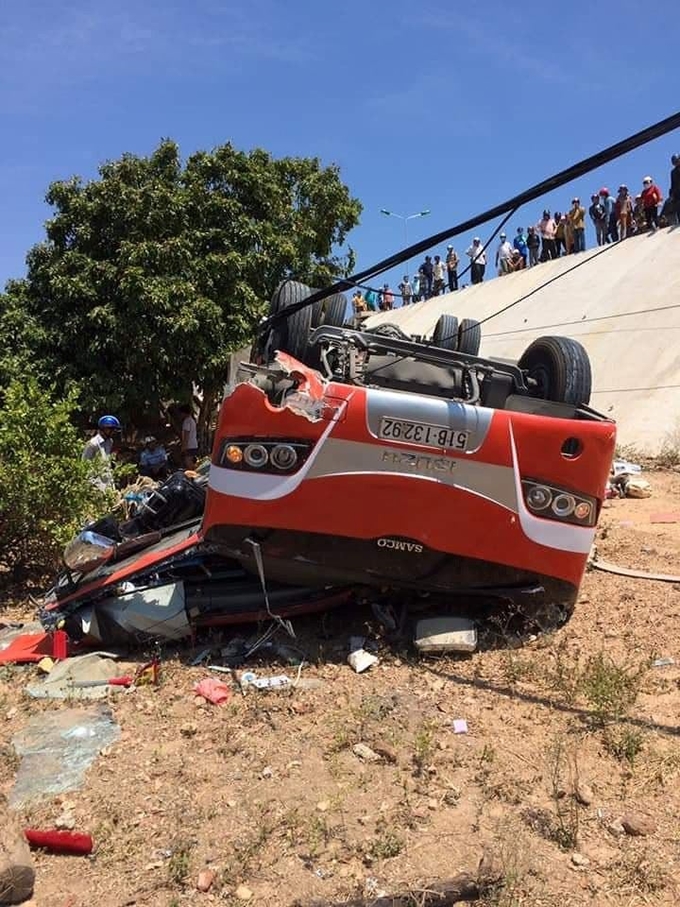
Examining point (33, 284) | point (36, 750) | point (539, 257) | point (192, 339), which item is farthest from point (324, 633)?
point (539, 257)

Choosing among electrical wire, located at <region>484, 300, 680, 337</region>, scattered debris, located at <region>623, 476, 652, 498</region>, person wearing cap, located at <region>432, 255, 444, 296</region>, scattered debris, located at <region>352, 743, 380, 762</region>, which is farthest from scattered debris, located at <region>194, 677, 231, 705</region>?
person wearing cap, located at <region>432, 255, 444, 296</region>

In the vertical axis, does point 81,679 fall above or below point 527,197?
below

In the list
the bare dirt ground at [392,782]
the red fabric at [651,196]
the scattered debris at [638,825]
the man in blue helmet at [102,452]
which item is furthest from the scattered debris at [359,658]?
the red fabric at [651,196]

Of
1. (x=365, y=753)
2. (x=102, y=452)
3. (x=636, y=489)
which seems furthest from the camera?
(x=636, y=489)

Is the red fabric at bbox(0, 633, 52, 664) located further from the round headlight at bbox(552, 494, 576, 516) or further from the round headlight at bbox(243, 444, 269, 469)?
the round headlight at bbox(552, 494, 576, 516)

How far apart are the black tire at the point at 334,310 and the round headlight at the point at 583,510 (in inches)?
93.7

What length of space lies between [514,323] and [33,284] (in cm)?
1167

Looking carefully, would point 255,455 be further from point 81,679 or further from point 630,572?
point 630,572

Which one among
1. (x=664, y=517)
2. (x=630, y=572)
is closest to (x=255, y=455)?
(x=630, y=572)

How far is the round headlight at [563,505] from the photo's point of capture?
397cm

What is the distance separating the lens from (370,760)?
3260 millimetres

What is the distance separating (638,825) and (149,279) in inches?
385

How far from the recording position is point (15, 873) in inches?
95.3

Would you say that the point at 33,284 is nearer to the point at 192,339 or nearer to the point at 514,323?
the point at 192,339
